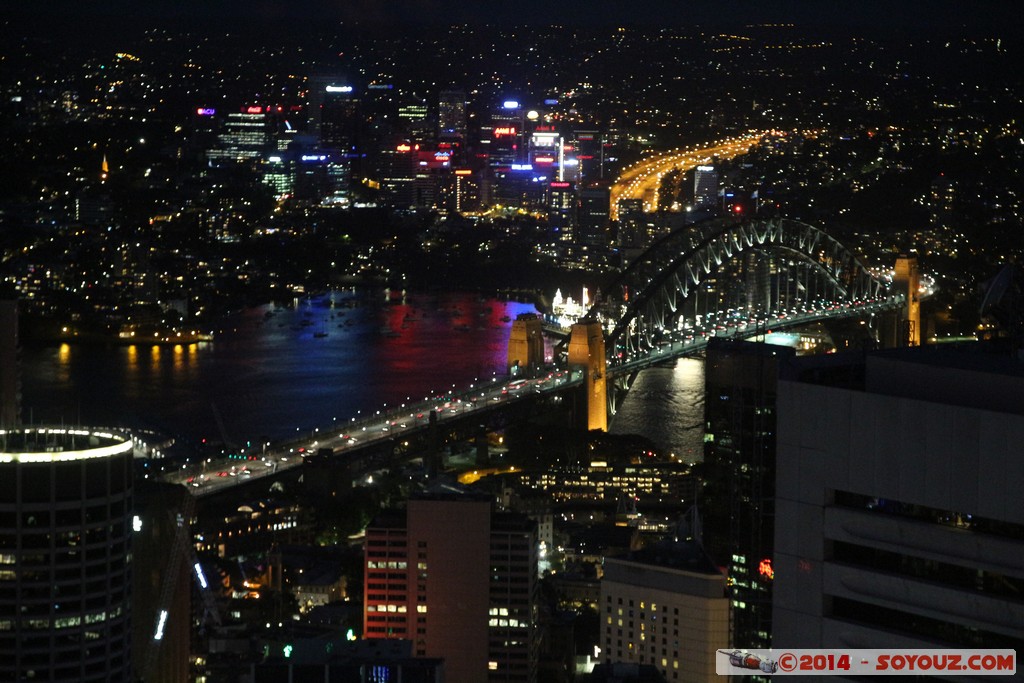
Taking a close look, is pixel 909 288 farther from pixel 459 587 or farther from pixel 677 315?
pixel 459 587

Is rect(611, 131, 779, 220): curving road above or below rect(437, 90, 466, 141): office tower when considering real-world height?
below

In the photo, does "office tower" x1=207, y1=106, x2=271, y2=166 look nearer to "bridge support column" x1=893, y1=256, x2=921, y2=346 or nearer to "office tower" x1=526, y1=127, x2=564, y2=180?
"office tower" x1=526, y1=127, x2=564, y2=180

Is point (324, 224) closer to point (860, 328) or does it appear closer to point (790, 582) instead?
point (860, 328)

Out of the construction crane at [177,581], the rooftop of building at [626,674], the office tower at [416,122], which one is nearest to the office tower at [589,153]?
the office tower at [416,122]

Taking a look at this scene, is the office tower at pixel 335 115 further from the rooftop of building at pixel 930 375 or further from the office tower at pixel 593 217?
the rooftop of building at pixel 930 375

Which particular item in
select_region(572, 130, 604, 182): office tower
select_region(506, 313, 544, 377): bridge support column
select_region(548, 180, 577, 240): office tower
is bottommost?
select_region(506, 313, 544, 377): bridge support column

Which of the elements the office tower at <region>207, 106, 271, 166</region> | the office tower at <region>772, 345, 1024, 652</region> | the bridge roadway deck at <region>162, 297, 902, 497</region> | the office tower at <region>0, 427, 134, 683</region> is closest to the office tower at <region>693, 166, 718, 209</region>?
the office tower at <region>207, 106, 271, 166</region>
